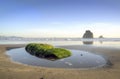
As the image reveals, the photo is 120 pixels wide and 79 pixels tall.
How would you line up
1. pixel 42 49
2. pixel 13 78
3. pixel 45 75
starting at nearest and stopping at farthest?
1. pixel 13 78
2. pixel 45 75
3. pixel 42 49

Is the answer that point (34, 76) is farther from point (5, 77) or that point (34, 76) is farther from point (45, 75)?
point (5, 77)

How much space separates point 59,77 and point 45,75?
43.8 inches

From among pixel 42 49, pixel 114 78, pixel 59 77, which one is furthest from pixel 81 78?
pixel 42 49

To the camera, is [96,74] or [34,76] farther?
[96,74]

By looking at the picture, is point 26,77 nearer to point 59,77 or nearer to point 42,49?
point 59,77

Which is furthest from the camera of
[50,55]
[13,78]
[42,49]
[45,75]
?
[42,49]

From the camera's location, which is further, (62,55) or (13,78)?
(62,55)

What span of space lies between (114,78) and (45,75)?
5075 mm

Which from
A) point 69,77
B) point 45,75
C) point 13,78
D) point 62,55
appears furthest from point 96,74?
point 62,55

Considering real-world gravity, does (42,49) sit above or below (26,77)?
above

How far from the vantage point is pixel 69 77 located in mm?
11883

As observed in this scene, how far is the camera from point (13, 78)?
11.4 meters

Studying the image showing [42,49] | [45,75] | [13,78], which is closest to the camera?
[13,78]

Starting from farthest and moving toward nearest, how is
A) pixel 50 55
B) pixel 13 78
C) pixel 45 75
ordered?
pixel 50 55
pixel 45 75
pixel 13 78
